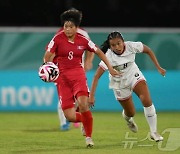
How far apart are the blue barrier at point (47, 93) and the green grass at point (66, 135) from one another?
0.35 meters

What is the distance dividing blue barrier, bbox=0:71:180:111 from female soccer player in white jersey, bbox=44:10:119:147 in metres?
6.73

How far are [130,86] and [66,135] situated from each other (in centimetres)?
173

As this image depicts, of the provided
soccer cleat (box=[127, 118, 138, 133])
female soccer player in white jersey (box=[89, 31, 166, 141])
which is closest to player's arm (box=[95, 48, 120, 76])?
female soccer player in white jersey (box=[89, 31, 166, 141])

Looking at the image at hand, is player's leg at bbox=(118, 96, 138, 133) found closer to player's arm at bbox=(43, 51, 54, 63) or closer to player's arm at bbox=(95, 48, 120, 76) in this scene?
player's arm at bbox=(95, 48, 120, 76)

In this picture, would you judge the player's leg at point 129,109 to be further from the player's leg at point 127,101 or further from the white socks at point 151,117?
the white socks at point 151,117

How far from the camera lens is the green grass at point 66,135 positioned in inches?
376

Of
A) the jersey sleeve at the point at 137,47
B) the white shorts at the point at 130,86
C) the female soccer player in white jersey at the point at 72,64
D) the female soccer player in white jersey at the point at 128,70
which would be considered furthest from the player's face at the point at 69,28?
the white shorts at the point at 130,86

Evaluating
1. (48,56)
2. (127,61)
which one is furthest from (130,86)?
(48,56)

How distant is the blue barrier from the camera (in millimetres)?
17156

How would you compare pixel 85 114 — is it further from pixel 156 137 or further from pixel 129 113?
pixel 129 113

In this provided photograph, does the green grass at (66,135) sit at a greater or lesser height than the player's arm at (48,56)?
lesser
